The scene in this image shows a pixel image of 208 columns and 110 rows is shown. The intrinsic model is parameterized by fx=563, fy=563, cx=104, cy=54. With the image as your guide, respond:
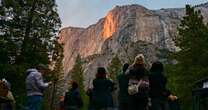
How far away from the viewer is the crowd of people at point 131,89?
1270cm

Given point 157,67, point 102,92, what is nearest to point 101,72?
point 102,92

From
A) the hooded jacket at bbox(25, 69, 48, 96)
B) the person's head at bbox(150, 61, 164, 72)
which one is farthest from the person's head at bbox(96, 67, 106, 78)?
the person's head at bbox(150, 61, 164, 72)

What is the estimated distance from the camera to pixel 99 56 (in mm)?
199000

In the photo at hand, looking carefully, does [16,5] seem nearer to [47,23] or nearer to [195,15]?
[47,23]

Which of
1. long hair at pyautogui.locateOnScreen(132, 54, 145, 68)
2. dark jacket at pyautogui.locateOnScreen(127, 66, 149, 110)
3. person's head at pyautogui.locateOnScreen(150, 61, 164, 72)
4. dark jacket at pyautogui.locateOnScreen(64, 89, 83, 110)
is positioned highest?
long hair at pyautogui.locateOnScreen(132, 54, 145, 68)

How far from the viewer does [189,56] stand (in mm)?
46438

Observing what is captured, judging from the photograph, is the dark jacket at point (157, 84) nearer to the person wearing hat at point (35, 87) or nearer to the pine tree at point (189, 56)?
the person wearing hat at point (35, 87)

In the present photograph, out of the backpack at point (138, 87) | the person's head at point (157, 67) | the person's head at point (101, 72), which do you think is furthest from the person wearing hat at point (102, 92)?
the backpack at point (138, 87)

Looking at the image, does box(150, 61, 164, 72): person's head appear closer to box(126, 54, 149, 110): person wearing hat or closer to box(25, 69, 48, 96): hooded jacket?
box(126, 54, 149, 110): person wearing hat

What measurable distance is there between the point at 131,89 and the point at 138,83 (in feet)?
0.68

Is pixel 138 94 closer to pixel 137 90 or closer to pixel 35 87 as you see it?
pixel 137 90

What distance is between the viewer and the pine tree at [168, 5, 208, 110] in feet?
145

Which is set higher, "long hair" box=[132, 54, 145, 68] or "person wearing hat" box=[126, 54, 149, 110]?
"long hair" box=[132, 54, 145, 68]

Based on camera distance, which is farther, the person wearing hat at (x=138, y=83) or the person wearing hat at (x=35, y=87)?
the person wearing hat at (x=35, y=87)
